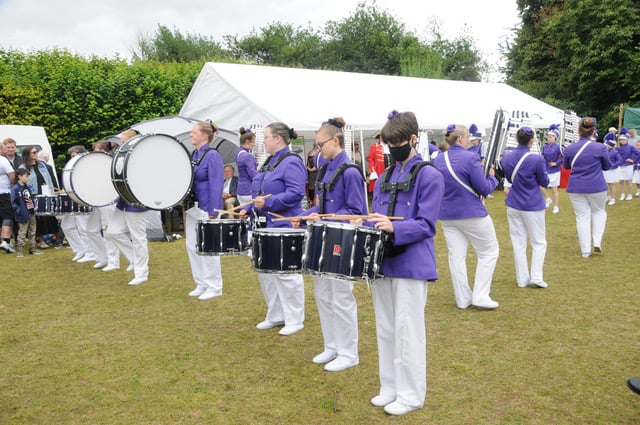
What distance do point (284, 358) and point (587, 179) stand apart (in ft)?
19.5

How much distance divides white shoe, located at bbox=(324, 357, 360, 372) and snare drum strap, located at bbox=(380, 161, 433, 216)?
169 centimetres

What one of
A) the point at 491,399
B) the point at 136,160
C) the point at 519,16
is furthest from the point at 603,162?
the point at 519,16

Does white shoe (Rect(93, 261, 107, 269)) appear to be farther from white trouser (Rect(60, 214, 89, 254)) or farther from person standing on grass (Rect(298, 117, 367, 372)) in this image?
person standing on grass (Rect(298, 117, 367, 372))

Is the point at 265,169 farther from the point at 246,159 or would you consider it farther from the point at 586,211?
the point at 586,211

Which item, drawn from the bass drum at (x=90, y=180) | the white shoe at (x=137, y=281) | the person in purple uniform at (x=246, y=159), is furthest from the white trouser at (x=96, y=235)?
the person in purple uniform at (x=246, y=159)

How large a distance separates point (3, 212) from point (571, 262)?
10389 mm

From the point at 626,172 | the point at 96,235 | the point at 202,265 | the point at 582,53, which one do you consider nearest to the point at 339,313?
the point at 202,265

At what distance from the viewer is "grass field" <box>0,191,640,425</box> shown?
4121 millimetres

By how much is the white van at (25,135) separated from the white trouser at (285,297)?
30.4ft

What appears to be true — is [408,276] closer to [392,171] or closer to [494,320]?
[392,171]

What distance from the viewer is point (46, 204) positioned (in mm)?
9852

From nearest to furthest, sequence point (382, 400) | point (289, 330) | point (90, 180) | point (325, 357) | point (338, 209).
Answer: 1. point (382, 400)
2. point (338, 209)
3. point (325, 357)
4. point (289, 330)
5. point (90, 180)

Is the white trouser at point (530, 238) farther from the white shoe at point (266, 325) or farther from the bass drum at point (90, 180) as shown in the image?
the bass drum at point (90, 180)

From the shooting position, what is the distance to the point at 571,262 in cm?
876
